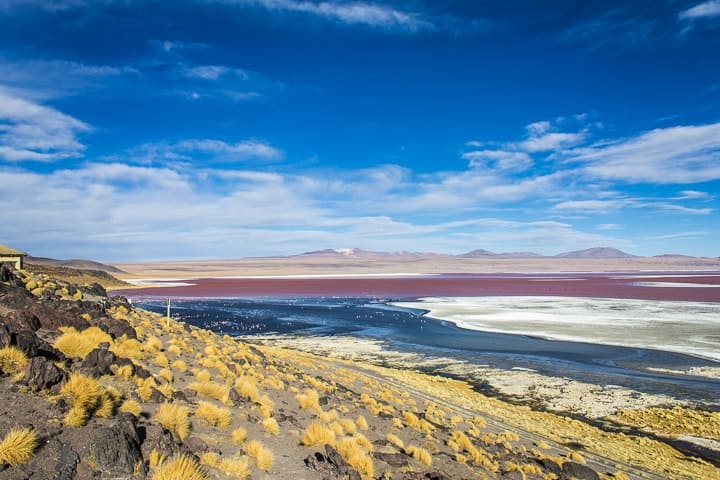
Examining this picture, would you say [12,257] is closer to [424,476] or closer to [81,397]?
[81,397]

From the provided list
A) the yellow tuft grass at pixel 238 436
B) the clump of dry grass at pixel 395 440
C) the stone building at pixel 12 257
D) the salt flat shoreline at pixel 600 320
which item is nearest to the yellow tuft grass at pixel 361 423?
the clump of dry grass at pixel 395 440

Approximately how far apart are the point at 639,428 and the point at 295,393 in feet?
38.3

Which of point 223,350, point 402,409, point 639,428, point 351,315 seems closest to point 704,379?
point 639,428

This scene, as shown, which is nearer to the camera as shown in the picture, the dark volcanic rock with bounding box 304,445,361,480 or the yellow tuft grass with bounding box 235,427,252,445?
the dark volcanic rock with bounding box 304,445,361,480

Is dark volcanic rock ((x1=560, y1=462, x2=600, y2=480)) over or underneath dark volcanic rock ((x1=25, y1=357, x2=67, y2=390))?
underneath

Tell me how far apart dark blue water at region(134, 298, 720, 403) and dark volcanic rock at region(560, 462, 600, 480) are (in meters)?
11.5

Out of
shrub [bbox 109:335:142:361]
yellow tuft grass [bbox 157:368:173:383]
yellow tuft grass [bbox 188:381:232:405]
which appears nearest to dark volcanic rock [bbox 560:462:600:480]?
yellow tuft grass [bbox 188:381:232:405]

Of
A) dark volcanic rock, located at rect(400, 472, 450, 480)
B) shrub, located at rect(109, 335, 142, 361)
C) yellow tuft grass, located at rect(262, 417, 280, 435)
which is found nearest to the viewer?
dark volcanic rock, located at rect(400, 472, 450, 480)

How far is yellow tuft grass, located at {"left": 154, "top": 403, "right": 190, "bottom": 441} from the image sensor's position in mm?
7715

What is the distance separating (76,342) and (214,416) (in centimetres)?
360

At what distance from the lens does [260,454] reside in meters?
7.91

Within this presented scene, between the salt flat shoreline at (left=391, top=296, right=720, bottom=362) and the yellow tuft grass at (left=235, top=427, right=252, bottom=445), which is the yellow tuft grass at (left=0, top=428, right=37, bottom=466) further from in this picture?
the salt flat shoreline at (left=391, top=296, right=720, bottom=362)

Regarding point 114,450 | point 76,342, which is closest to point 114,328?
point 76,342

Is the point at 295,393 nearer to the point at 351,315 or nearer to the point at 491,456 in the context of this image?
the point at 491,456
